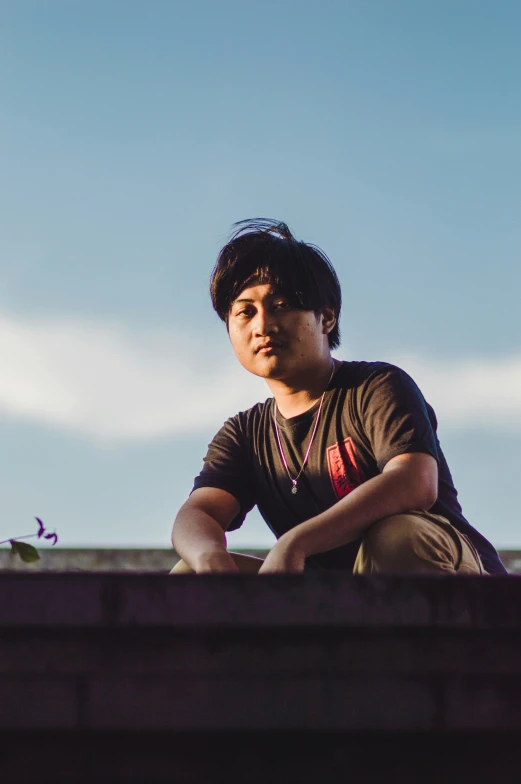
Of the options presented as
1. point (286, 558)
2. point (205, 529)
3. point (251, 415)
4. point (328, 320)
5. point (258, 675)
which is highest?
Answer: point (328, 320)

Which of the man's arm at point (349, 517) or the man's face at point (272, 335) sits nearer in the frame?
the man's arm at point (349, 517)

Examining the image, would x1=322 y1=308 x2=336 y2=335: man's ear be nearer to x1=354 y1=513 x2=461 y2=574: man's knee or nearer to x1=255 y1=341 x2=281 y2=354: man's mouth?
x1=255 y1=341 x2=281 y2=354: man's mouth

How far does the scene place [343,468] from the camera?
2234mm

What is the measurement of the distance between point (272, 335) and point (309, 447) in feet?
1.02

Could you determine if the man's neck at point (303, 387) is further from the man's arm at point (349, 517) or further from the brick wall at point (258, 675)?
the brick wall at point (258, 675)

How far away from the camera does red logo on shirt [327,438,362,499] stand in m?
2.21

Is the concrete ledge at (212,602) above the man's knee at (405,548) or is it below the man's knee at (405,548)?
below

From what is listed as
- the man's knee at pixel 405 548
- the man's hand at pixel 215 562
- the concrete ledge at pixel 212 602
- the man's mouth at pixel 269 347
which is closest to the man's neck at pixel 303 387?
the man's mouth at pixel 269 347

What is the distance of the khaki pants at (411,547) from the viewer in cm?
176

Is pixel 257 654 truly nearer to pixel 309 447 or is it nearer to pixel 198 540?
pixel 198 540

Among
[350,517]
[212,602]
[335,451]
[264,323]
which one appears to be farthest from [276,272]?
[212,602]

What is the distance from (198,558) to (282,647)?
2.54 ft

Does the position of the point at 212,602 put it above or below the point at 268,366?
below

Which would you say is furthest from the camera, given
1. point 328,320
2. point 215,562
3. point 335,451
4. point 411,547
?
point 328,320
